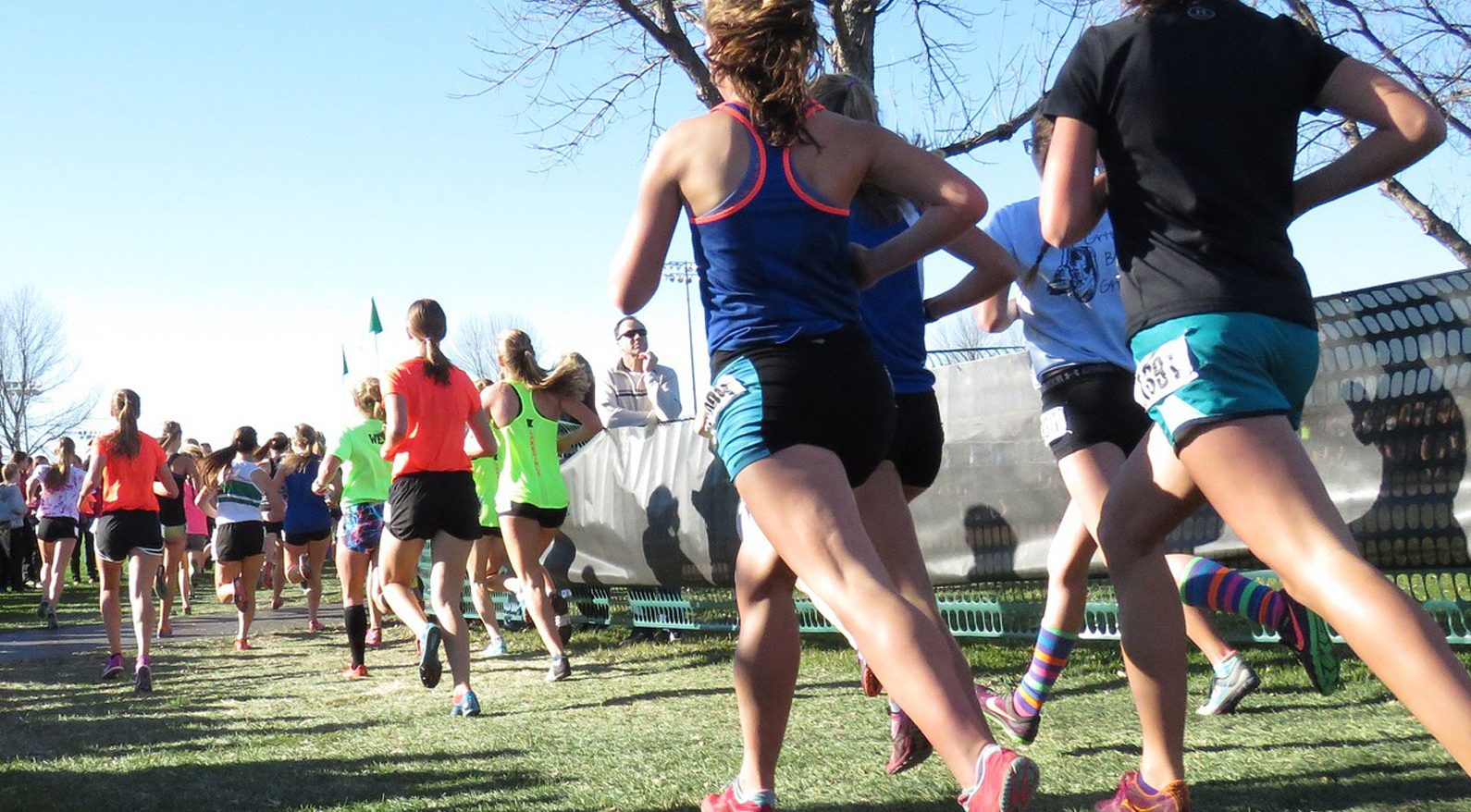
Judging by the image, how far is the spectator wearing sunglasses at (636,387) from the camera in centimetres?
990

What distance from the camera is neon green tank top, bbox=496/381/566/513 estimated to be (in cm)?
820

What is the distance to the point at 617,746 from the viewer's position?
530cm

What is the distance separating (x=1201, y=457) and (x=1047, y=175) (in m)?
0.64

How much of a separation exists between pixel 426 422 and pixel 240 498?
5.82m

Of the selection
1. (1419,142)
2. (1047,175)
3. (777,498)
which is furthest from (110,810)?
(1419,142)

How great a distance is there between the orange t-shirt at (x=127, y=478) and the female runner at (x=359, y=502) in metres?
1.09

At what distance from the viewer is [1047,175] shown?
277cm

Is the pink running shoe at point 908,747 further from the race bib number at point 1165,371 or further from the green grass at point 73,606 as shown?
the green grass at point 73,606

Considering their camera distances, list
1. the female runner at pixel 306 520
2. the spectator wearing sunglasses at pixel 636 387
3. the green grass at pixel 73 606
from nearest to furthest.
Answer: the spectator wearing sunglasses at pixel 636 387, the female runner at pixel 306 520, the green grass at pixel 73 606

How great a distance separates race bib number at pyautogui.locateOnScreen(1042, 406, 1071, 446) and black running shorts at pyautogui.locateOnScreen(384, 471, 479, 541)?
3.64m

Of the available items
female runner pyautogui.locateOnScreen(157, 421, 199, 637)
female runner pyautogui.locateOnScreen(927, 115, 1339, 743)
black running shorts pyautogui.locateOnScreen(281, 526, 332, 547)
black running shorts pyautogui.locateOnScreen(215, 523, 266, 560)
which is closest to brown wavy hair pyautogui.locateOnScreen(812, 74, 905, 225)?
female runner pyautogui.locateOnScreen(927, 115, 1339, 743)

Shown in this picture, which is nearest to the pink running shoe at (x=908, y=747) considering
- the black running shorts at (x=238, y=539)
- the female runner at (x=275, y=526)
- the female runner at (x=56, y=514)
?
the black running shorts at (x=238, y=539)

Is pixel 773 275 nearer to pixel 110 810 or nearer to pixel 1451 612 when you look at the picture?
pixel 110 810

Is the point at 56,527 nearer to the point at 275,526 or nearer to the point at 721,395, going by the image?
the point at 275,526
